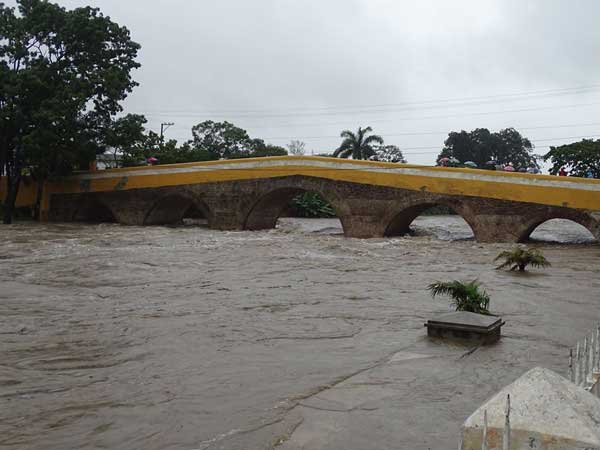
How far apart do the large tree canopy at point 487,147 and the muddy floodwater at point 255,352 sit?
39.8 meters

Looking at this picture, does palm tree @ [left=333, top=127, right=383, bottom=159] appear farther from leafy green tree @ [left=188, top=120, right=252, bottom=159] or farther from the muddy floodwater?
the muddy floodwater

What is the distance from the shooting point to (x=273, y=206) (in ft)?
81.2

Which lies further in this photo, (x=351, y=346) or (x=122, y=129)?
(x=122, y=129)

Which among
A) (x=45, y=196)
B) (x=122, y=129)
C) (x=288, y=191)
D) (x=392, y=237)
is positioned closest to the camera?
(x=392, y=237)

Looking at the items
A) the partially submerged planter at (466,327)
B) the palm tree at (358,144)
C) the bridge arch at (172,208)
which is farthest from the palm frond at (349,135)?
the partially submerged planter at (466,327)

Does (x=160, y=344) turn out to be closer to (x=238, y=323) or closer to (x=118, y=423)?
(x=238, y=323)

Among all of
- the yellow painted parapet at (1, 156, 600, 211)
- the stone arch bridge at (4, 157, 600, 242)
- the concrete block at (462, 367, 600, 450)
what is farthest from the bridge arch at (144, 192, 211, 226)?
the concrete block at (462, 367, 600, 450)

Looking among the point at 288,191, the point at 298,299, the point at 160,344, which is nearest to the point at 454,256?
the point at 298,299

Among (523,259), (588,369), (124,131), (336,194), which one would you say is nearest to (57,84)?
(124,131)

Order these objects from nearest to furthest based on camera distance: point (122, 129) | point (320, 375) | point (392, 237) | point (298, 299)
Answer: point (320, 375)
point (298, 299)
point (392, 237)
point (122, 129)

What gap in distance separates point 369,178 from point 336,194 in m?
1.35

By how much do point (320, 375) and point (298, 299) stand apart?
390 centimetres

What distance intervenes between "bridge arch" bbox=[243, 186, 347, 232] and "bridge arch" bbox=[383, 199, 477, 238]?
1617mm

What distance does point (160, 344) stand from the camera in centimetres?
619
